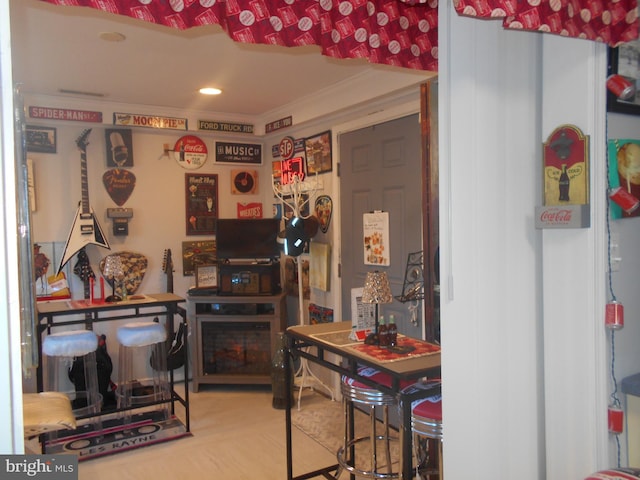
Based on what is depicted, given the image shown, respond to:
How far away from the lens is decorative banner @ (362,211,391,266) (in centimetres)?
363

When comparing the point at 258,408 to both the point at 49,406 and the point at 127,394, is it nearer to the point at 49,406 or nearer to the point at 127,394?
the point at 127,394

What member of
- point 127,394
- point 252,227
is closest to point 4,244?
point 127,394

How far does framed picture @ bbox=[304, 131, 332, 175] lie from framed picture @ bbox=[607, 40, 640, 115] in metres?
2.79

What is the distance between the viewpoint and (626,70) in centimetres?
149

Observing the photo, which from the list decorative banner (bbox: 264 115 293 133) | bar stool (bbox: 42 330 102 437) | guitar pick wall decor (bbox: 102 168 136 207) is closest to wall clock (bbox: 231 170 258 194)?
decorative banner (bbox: 264 115 293 133)

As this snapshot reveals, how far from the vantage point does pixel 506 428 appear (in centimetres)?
156

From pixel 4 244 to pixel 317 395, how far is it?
3700mm

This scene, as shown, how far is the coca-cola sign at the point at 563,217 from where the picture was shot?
1.42 metres

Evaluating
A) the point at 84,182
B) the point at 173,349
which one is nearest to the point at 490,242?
the point at 173,349

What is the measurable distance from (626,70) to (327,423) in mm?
3024

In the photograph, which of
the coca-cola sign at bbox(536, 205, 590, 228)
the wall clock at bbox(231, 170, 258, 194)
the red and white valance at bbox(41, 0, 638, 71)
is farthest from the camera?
the wall clock at bbox(231, 170, 258, 194)

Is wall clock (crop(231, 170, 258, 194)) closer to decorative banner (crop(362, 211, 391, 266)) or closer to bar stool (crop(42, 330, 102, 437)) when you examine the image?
decorative banner (crop(362, 211, 391, 266))

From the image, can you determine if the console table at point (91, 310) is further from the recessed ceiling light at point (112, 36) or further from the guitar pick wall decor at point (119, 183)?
the recessed ceiling light at point (112, 36)

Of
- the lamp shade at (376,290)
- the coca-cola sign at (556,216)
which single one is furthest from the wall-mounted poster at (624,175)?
the lamp shade at (376,290)
